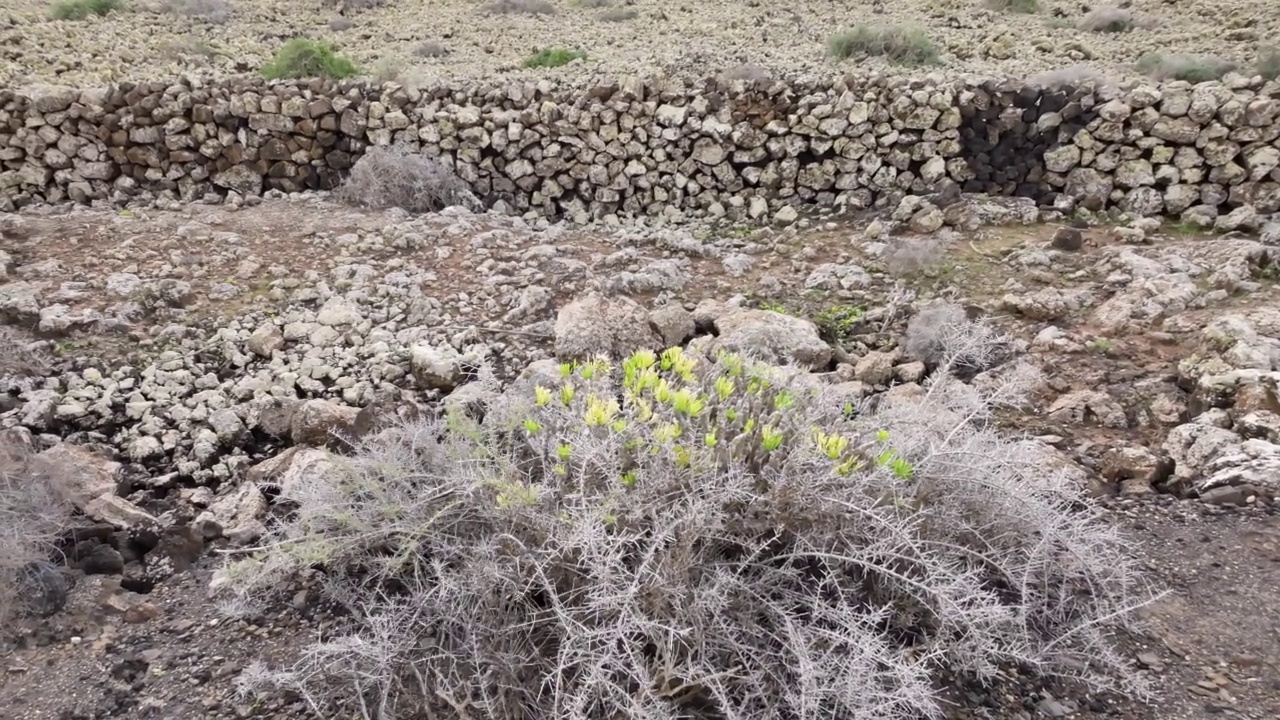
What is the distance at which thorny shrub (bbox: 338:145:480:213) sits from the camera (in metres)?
6.31

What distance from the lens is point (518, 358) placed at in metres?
4.13

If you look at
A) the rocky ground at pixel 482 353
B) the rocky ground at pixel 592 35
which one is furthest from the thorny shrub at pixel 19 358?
the rocky ground at pixel 592 35

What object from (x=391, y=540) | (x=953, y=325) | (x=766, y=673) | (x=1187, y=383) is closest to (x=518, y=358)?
(x=391, y=540)

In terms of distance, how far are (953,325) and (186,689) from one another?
3563 millimetres

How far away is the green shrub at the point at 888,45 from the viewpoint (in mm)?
7394

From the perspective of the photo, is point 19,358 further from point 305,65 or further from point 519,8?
point 519,8

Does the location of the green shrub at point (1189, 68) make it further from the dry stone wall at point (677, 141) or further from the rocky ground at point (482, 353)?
the rocky ground at point (482, 353)

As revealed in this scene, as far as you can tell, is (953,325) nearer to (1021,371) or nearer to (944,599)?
(1021,371)

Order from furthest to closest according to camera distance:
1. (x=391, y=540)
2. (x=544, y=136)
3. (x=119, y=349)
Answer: (x=544, y=136), (x=119, y=349), (x=391, y=540)

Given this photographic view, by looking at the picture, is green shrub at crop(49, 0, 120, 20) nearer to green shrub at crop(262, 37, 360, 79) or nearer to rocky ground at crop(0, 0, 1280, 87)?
rocky ground at crop(0, 0, 1280, 87)

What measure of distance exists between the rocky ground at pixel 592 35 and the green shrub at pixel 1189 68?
0.33 metres

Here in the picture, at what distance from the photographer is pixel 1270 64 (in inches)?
240

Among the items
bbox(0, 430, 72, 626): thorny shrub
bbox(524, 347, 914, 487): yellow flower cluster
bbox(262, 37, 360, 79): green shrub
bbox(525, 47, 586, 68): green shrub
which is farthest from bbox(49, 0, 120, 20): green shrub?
bbox(524, 347, 914, 487): yellow flower cluster

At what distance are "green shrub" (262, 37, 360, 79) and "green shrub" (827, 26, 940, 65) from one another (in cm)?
457
